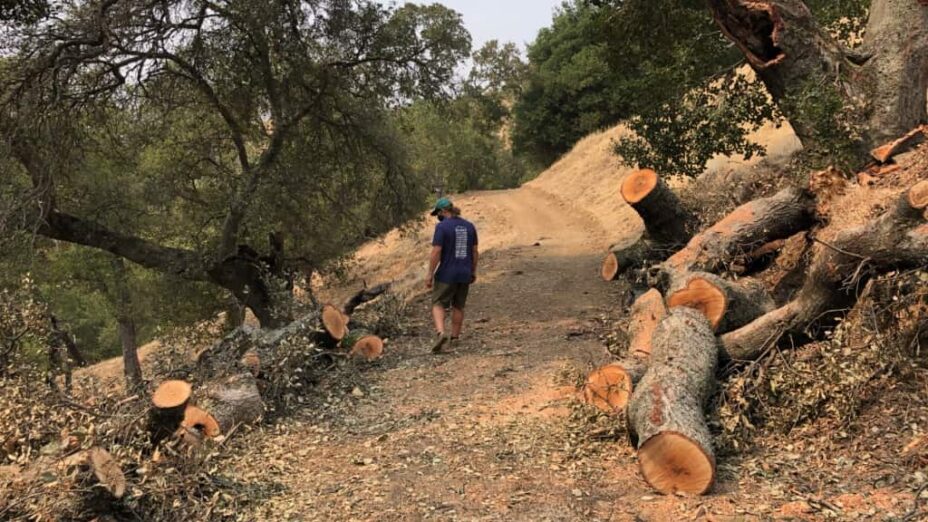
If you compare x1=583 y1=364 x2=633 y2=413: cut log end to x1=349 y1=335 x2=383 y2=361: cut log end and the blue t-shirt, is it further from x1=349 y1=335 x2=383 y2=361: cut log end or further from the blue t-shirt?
x1=349 y1=335 x2=383 y2=361: cut log end

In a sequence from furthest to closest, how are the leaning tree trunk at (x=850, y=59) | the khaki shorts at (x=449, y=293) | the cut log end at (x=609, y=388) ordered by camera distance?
the khaki shorts at (x=449, y=293) → the leaning tree trunk at (x=850, y=59) → the cut log end at (x=609, y=388)

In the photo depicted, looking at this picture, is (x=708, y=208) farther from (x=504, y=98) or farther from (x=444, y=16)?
(x=504, y=98)

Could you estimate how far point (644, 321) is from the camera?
5930 mm

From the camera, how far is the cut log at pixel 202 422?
491 cm

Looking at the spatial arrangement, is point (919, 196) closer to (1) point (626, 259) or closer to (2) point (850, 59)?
(2) point (850, 59)

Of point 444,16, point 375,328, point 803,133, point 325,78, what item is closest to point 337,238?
point 325,78

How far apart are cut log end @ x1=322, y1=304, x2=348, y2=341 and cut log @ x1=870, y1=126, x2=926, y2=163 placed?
5.65 m

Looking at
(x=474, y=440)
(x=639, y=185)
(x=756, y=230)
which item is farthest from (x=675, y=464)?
(x=639, y=185)

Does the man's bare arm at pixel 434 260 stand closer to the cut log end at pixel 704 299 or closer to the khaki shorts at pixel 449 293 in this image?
the khaki shorts at pixel 449 293

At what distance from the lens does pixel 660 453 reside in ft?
12.5

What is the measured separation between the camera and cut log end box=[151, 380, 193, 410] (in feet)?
13.8

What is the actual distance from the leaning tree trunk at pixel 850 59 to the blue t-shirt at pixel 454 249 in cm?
387

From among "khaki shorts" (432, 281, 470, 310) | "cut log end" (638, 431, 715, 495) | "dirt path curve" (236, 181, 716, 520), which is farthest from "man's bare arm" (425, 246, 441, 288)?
"cut log end" (638, 431, 715, 495)

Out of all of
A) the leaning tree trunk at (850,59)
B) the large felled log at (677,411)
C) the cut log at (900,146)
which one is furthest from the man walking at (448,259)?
the cut log at (900,146)
